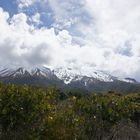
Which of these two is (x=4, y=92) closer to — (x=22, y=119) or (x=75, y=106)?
(x=22, y=119)

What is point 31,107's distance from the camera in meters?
24.9

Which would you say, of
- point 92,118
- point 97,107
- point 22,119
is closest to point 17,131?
point 22,119

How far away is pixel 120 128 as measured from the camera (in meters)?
36.1

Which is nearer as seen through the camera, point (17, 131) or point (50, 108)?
point (17, 131)

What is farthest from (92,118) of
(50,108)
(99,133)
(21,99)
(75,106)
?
(21,99)

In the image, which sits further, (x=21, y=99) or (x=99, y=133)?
(x=99, y=133)

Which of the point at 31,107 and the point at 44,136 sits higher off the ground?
the point at 31,107

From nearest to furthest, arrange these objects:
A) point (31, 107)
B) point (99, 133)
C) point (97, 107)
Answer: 1. point (31, 107)
2. point (99, 133)
3. point (97, 107)

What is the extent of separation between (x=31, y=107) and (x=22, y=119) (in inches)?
53.6

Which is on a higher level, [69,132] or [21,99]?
[21,99]

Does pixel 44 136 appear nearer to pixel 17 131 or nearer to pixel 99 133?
pixel 17 131

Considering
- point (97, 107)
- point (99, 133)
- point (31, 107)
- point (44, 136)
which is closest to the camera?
point (44, 136)

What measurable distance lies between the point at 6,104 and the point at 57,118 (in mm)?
3636

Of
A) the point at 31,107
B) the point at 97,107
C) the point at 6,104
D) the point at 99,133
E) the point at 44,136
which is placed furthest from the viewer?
the point at 97,107
